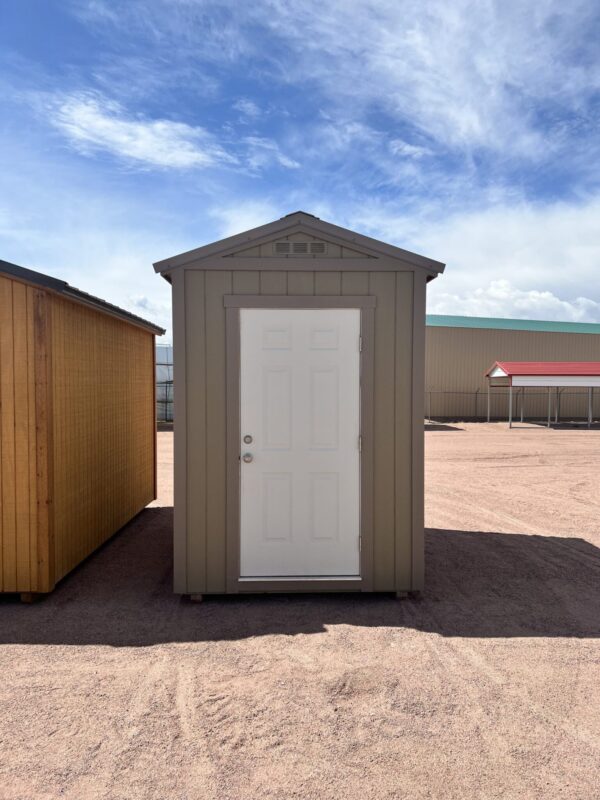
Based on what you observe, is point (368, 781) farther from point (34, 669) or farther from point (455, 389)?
point (455, 389)

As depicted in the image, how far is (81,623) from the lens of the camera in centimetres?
404

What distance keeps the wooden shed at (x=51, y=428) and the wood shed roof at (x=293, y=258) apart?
1.11 meters

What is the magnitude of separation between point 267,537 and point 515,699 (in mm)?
2111

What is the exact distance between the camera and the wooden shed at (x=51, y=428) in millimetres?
4426

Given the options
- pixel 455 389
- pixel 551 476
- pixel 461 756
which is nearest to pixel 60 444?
pixel 461 756

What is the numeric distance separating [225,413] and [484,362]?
2409 cm

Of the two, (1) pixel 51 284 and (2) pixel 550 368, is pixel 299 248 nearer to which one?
(1) pixel 51 284

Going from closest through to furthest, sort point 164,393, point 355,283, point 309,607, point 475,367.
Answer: point 309,607, point 355,283, point 164,393, point 475,367

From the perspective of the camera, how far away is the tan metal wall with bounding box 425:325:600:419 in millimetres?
25859

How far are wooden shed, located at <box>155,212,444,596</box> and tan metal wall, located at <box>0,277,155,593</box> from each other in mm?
1084

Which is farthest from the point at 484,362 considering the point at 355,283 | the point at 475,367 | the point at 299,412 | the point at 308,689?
the point at 308,689

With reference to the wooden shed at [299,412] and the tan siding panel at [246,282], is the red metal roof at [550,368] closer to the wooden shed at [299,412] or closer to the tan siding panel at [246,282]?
the wooden shed at [299,412]

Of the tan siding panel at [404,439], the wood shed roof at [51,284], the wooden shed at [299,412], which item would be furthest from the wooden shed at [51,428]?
the tan siding panel at [404,439]

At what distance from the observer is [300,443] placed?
14.8ft
